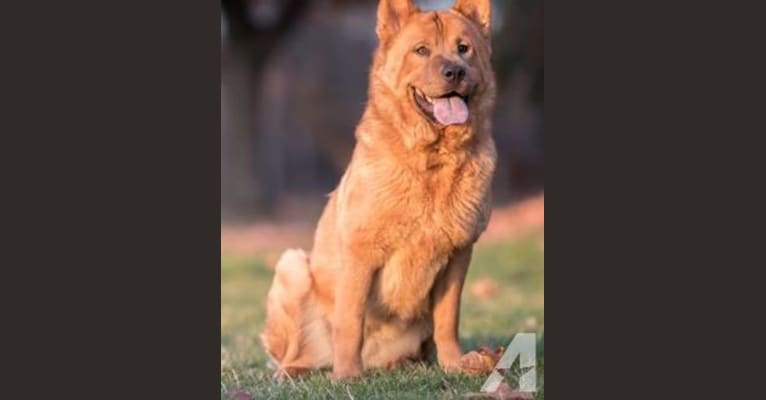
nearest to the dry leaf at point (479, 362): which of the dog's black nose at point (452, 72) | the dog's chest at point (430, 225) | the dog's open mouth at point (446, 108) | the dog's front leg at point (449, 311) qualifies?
the dog's front leg at point (449, 311)

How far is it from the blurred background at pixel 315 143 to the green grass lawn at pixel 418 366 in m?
0.02

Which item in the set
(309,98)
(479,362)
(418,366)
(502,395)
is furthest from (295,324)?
(309,98)

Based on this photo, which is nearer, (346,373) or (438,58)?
(438,58)

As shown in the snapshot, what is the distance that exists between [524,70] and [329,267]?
1565 millimetres

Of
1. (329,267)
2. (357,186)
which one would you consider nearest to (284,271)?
(329,267)

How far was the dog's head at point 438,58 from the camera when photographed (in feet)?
18.9

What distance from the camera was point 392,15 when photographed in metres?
6.01

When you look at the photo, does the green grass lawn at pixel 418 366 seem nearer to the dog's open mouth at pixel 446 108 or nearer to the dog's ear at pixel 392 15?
the dog's open mouth at pixel 446 108

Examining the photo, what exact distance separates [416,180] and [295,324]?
1.20 metres

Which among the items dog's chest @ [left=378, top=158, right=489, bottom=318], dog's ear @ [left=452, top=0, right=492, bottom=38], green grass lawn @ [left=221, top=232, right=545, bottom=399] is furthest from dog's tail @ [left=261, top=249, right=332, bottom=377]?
dog's ear @ [left=452, top=0, right=492, bottom=38]

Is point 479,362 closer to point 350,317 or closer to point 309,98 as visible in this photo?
point 350,317

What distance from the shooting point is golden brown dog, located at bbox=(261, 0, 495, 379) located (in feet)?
19.2

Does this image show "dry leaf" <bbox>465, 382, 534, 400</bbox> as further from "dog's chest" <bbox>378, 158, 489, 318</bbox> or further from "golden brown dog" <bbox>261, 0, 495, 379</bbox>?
"dog's chest" <bbox>378, 158, 489, 318</bbox>

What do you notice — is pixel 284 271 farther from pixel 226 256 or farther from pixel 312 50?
pixel 312 50
